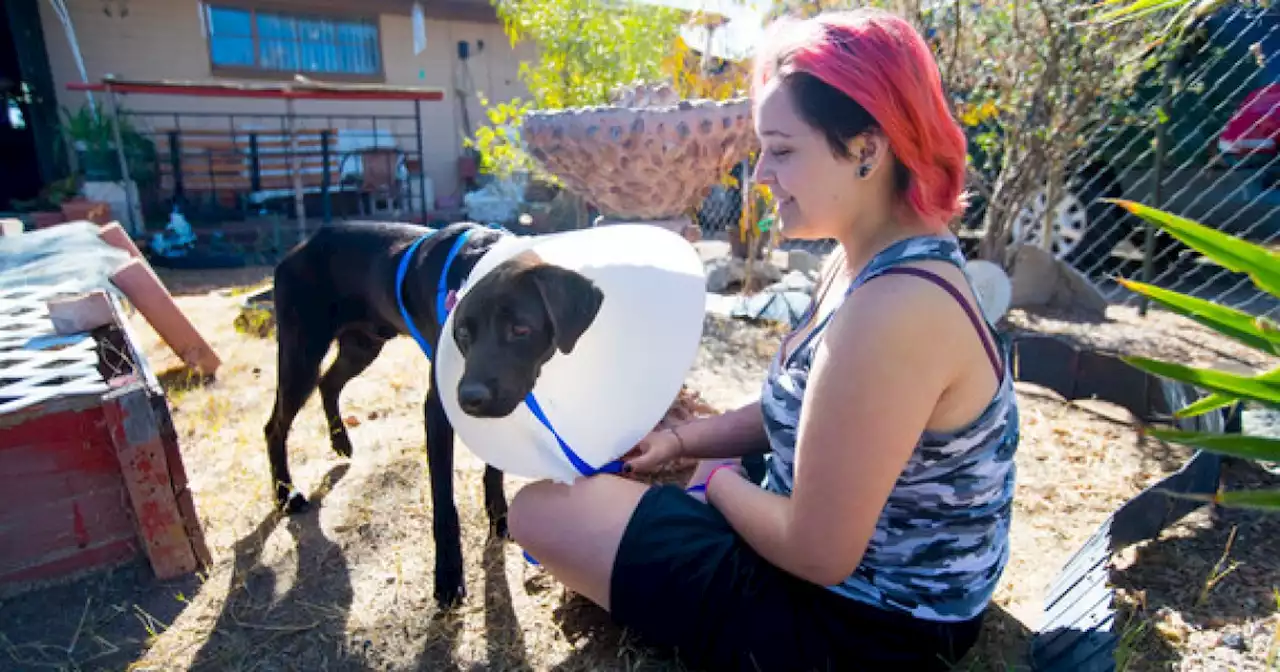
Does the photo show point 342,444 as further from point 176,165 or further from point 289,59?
point 289,59

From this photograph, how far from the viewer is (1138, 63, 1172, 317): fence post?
4.45 meters

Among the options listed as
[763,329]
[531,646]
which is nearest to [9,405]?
[531,646]

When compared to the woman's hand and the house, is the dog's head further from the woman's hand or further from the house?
the house

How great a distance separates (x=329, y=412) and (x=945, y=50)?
13.3ft

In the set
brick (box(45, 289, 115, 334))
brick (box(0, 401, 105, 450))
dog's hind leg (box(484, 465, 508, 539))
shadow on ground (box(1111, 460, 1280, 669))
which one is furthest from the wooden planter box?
shadow on ground (box(1111, 460, 1280, 669))

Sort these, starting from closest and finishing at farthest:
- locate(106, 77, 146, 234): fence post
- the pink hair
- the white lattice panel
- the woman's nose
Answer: the pink hair
the woman's nose
the white lattice panel
locate(106, 77, 146, 234): fence post

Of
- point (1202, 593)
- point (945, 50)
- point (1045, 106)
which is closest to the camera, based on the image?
point (1202, 593)

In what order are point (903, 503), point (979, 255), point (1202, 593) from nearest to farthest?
point (903, 503) → point (1202, 593) → point (979, 255)

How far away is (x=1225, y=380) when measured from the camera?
3.26 ft

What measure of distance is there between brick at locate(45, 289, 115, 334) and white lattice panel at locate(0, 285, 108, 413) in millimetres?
40

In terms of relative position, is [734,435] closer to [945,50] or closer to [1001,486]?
[1001,486]

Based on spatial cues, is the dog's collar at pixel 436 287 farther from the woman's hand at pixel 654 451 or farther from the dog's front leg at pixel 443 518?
the woman's hand at pixel 654 451

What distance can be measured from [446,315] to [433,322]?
0.27 metres

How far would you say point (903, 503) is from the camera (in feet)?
4.65
